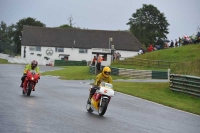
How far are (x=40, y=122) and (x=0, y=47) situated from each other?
105 metres

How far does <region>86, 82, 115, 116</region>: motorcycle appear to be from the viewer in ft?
54.5

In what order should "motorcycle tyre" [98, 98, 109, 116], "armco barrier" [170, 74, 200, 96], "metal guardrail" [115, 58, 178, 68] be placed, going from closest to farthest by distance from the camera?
"motorcycle tyre" [98, 98, 109, 116], "armco barrier" [170, 74, 200, 96], "metal guardrail" [115, 58, 178, 68]

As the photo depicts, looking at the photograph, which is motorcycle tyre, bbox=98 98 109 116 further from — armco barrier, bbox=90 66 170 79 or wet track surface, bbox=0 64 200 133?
armco barrier, bbox=90 66 170 79

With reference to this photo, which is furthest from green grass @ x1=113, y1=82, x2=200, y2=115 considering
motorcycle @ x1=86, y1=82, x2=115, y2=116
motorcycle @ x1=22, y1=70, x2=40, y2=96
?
motorcycle @ x1=22, y1=70, x2=40, y2=96

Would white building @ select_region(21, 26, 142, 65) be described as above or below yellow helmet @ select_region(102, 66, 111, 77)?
above

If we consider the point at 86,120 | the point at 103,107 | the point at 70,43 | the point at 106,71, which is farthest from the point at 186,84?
the point at 70,43

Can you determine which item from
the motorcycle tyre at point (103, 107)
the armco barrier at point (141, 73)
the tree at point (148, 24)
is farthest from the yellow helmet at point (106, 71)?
the tree at point (148, 24)

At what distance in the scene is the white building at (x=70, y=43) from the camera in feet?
352

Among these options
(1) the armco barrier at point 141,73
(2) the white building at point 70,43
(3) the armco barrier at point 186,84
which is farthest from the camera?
(2) the white building at point 70,43

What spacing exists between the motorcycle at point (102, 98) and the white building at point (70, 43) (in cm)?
8791

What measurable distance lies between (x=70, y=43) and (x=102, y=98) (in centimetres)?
9254

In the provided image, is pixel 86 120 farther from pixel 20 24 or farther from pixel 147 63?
pixel 20 24

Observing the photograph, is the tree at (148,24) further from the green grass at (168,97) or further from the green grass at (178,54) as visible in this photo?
the green grass at (168,97)

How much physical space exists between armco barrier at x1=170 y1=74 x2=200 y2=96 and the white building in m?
74.5
